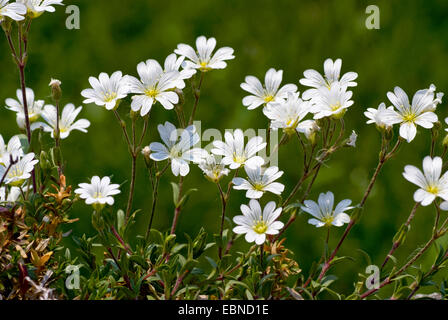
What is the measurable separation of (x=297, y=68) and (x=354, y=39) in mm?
233

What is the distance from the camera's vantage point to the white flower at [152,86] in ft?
4.14

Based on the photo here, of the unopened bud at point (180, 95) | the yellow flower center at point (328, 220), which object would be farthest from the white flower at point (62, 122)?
the yellow flower center at point (328, 220)

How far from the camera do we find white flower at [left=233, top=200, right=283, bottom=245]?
1.23 metres

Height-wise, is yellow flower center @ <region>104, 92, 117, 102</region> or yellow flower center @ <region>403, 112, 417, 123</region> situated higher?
yellow flower center @ <region>104, 92, 117, 102</region>

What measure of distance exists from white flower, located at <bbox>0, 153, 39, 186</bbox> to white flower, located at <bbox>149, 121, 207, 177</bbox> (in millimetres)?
225

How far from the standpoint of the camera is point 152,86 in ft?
4.22

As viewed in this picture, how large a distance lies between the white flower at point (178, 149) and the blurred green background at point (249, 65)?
785 mm

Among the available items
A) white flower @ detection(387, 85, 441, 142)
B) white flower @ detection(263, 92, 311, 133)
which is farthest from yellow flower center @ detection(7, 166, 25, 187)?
white flower @ detection(387, 85, 441, 142)

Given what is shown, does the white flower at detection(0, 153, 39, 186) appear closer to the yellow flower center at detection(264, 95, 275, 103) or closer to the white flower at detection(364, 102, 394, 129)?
the yellow flower center at detection(264, 95, 275, 103)

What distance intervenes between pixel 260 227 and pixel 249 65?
1.12 meters

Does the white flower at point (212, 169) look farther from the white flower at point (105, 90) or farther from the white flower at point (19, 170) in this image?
the white flower at point (19, 170)

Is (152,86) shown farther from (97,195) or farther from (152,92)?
(97,195)
